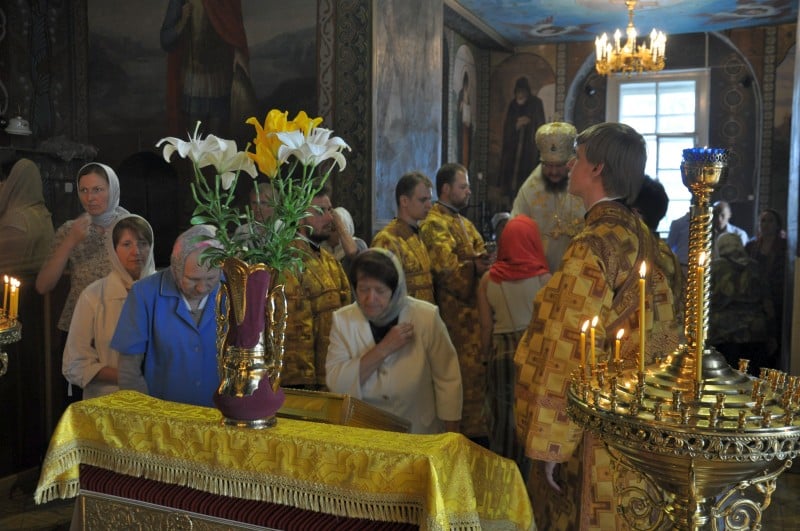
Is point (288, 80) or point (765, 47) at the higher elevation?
point (765, 47)

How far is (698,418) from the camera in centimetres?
135

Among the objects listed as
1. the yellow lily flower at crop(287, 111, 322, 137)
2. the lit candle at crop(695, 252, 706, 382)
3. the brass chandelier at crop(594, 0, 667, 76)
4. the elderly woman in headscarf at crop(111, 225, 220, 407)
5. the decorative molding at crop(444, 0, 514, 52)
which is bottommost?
the elderly woman in headscarf at crop(111, 225, 220, 407)

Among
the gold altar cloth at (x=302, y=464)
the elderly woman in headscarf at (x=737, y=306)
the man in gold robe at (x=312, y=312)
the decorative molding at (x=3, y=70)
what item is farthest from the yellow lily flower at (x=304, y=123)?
the elderly woman in headscarf at (x=737, y=306)

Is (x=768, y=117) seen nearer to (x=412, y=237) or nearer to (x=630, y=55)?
(x=630, y=55)

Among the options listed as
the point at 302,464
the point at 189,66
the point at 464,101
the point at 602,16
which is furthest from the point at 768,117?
the point at 302,464

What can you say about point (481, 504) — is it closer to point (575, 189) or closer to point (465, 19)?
point (575, 189)

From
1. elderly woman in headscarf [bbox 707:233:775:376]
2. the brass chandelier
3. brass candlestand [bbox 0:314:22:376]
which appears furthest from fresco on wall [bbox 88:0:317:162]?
the brass chandelier

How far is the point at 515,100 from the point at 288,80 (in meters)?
7.91

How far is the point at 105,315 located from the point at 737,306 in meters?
6.63

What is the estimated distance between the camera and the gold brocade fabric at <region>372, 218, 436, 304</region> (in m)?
5.32

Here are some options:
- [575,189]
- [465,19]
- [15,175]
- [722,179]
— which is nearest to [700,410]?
[722,179]

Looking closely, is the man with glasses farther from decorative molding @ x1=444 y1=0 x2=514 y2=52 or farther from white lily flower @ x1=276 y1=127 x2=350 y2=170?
decorative molding @ x1=444 y1=0 x2=514 y2=52

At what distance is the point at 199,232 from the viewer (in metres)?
3.08

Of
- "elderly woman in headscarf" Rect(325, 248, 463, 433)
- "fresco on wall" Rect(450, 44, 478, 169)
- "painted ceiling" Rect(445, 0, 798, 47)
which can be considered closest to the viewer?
"elderly woman in headscarf" Rect(325, 248, 463, 433)
